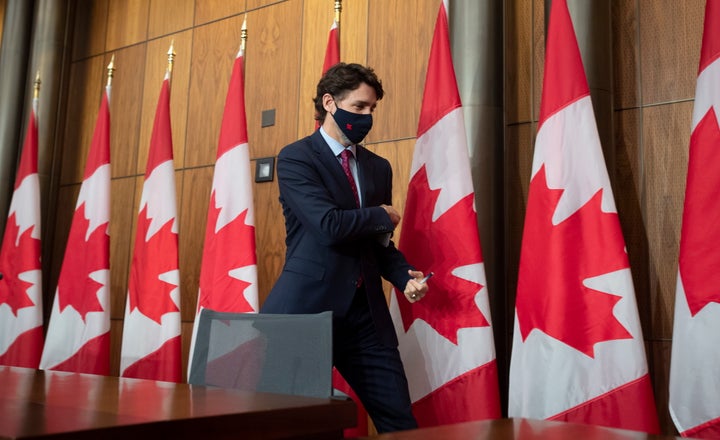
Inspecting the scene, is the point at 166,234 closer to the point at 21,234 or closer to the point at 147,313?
the point at 147,313

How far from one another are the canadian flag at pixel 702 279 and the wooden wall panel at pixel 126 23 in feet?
11.7

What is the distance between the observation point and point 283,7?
3.97m

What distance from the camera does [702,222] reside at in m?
2.13

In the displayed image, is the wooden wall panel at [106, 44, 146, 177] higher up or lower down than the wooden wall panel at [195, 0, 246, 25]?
lower down

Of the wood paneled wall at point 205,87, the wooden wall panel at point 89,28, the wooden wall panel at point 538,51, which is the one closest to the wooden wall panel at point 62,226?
the wood paneled wall at point 205,87

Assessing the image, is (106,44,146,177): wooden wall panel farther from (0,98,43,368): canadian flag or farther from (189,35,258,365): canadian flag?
(189,35,258,365): canadian flag

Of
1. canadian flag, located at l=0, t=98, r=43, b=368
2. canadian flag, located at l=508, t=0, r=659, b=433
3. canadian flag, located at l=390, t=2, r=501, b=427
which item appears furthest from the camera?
canadian flag, located at l=0, t=98, r=43, b=368

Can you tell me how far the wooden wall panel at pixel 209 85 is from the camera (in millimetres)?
4121

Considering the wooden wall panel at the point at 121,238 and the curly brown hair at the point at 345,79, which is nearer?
the curly brown hair at the point at 345,79

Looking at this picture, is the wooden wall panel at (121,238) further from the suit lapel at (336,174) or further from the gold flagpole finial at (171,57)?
the suit lapel at (336,174)

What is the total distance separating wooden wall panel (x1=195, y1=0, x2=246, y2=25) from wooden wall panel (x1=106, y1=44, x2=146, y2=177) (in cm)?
50

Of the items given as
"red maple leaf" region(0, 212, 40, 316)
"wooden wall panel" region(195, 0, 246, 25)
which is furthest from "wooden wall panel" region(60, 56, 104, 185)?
"wooden wall panel" region(195, 0, 246, 25)

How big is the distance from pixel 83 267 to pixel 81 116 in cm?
151

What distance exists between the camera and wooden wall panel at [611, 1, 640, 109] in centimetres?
277
